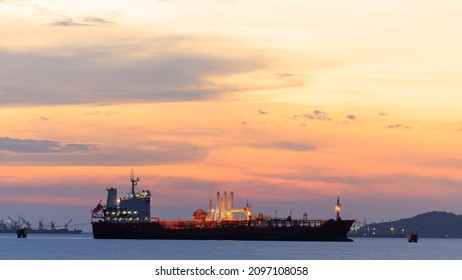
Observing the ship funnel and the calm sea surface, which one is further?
the ship funnel

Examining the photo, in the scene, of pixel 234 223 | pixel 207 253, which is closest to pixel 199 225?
pixel 234 223

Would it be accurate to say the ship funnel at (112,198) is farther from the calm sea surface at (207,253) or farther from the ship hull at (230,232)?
the calm sea surface at (207,253)

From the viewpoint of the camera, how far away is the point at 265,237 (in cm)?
16650

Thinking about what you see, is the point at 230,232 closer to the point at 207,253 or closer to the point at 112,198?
the point at 112,198

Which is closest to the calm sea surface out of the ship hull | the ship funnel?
the ship hull

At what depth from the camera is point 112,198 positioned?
7126 inches

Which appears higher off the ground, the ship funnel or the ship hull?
the ship funnel

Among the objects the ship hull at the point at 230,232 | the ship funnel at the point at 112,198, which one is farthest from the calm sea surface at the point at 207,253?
the ship funnel at the point at 112,198

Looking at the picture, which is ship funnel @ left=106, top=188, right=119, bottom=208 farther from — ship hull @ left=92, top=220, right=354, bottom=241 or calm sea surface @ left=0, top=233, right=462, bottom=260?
calm sea surface @ left=0, top=233, right=462, bottom=260

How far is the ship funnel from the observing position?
178875 millimetres
